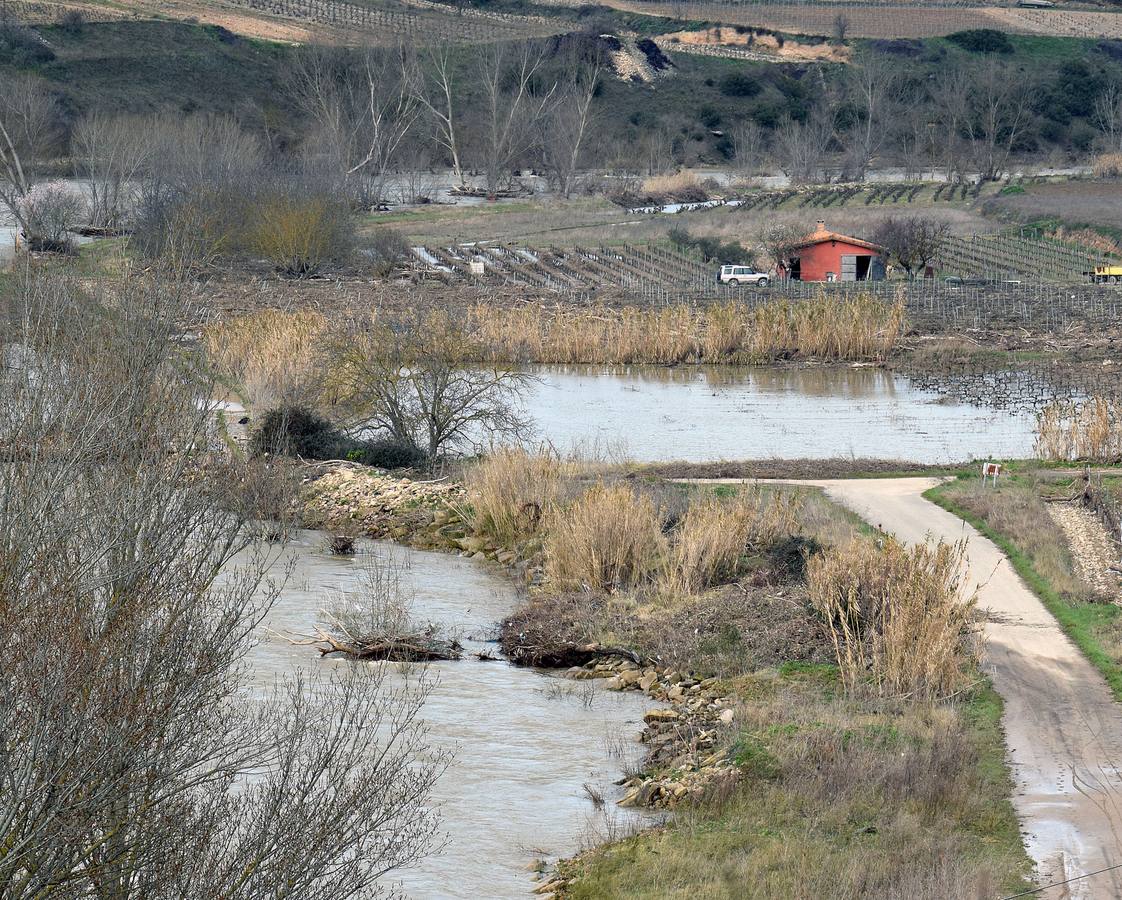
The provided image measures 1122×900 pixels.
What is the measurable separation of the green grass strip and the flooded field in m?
9.04

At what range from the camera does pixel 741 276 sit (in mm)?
62688

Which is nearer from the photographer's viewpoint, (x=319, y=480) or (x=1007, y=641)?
(x=1007, y=641)

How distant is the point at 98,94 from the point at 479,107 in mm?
25818

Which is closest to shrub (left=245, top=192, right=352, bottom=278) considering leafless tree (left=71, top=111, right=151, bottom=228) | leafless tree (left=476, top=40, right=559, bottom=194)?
leafless tree (left=71, top=111, right=151, bottom=228)

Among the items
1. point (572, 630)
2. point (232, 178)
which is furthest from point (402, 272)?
point (572, 630)

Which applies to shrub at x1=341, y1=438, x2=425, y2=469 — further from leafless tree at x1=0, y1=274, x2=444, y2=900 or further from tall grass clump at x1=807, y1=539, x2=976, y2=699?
leafless tree at x1=0, y1=274, x2=444, y2=900

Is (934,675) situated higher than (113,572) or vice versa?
(113,572)

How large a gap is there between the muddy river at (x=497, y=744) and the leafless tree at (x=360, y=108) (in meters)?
61.7


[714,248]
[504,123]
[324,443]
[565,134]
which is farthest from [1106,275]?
[504,123]

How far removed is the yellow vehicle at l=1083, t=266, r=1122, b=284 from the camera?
212 feet

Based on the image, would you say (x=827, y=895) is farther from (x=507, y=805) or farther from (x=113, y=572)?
(x=113, y=572)

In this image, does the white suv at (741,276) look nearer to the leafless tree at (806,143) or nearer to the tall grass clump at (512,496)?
the tall grass clump at (512,496)

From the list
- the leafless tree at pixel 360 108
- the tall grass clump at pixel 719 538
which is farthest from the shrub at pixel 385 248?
the tall grass clump at pixel 719 538

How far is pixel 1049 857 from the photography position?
1176 cm
